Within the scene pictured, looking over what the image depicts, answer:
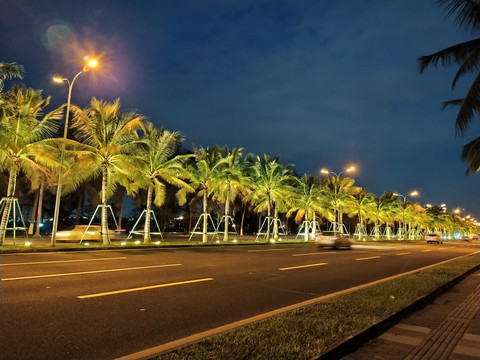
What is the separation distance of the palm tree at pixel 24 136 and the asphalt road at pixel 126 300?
8.03m

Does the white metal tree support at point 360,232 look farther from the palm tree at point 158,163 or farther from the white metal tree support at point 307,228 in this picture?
the palm tree at point 158,163

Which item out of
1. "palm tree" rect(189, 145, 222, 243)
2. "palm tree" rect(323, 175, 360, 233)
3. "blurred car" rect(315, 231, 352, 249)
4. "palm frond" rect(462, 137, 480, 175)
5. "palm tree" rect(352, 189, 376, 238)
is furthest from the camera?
"palm tree" rect(352, 189, 376, 238)

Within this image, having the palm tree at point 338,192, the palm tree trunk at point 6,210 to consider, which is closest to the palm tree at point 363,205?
the palm tree at point 338,192

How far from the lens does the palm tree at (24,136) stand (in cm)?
1792

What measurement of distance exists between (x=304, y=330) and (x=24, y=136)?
19.1m

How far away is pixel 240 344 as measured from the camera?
15.2 feet

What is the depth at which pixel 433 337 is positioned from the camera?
568cm

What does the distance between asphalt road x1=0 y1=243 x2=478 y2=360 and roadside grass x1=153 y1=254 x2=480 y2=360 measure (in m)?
0.77

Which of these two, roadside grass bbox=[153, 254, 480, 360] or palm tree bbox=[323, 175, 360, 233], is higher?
palm tree bbox=[323, 175, 360, 233]

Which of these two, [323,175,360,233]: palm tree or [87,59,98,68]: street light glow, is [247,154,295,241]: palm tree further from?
[87,59,98,68]: street light glow

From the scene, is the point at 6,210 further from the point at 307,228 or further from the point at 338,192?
the point at 338,192

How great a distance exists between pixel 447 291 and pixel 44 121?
21031mm

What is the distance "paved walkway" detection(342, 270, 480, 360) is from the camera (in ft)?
16.1

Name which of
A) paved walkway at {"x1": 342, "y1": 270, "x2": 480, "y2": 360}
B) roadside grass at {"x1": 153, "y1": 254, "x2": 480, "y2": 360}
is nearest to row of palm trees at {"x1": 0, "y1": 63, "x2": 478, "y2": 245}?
roadside grass at {"x1": 153, "y1": 254, "x2": 480, "y2": 360}
